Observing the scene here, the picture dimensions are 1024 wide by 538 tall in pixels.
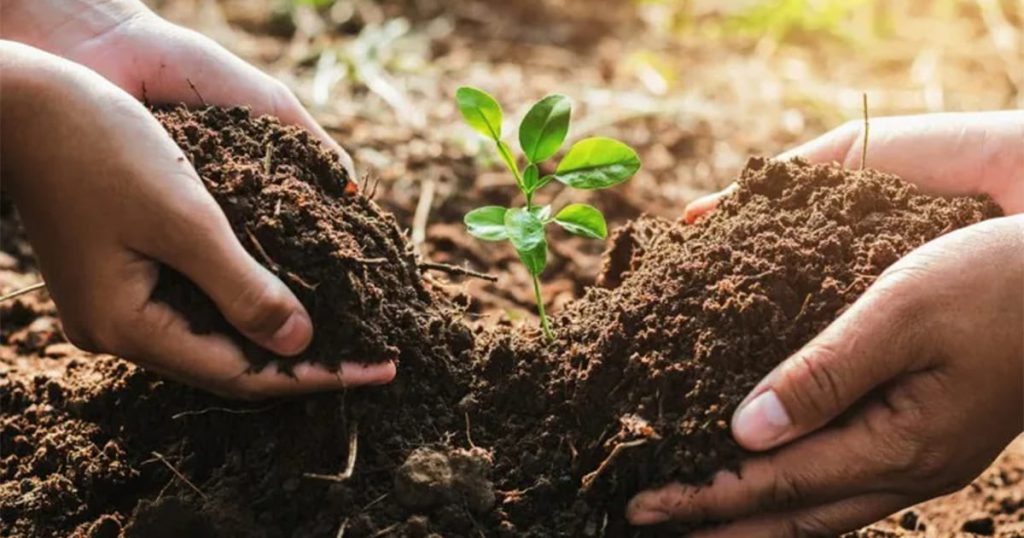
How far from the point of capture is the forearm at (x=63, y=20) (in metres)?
2.09

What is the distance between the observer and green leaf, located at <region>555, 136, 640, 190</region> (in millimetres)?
1885

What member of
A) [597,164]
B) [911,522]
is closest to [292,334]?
[597,164]

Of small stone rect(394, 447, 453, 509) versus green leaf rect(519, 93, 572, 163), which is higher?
green leaf rect(519, 93, 572, 163)

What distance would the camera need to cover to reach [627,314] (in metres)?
1.83

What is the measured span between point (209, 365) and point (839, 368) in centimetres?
91

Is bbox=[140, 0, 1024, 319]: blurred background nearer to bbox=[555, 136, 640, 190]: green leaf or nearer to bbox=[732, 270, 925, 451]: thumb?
bbox=[555, 136, 640, 190]: green leaf

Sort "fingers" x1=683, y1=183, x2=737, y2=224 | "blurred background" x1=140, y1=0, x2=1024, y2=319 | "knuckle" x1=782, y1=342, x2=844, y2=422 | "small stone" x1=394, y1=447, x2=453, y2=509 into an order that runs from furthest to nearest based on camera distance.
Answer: "blurred background" x1=140, y1=0, x2=1024, y2=319 → "fingers" x1=683, y1=183, x2=737, y2=224 → "small stone" x1=394, y1=447, x2=453, y2=509 → "knuckle" x1=782, y1=342, x2=844, y2=422

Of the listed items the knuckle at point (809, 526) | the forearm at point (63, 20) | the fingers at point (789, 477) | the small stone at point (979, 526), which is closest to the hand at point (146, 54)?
the forearm at point (63, 20)

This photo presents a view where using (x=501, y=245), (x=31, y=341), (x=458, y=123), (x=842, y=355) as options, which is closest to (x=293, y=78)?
(x=458, y=123)

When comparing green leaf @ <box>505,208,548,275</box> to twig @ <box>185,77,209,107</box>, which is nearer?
green leaf @ <box>505,208,548,275</box>

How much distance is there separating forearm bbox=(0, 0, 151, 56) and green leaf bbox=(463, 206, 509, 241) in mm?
803

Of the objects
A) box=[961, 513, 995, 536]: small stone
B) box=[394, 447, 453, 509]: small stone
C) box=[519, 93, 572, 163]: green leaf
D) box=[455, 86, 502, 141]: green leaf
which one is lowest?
box=[394, 447, 453, 509]: small stone

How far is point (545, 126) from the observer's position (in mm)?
1902

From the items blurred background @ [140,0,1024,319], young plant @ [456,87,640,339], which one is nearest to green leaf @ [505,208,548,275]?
young plant @ [456,87,640,339]
